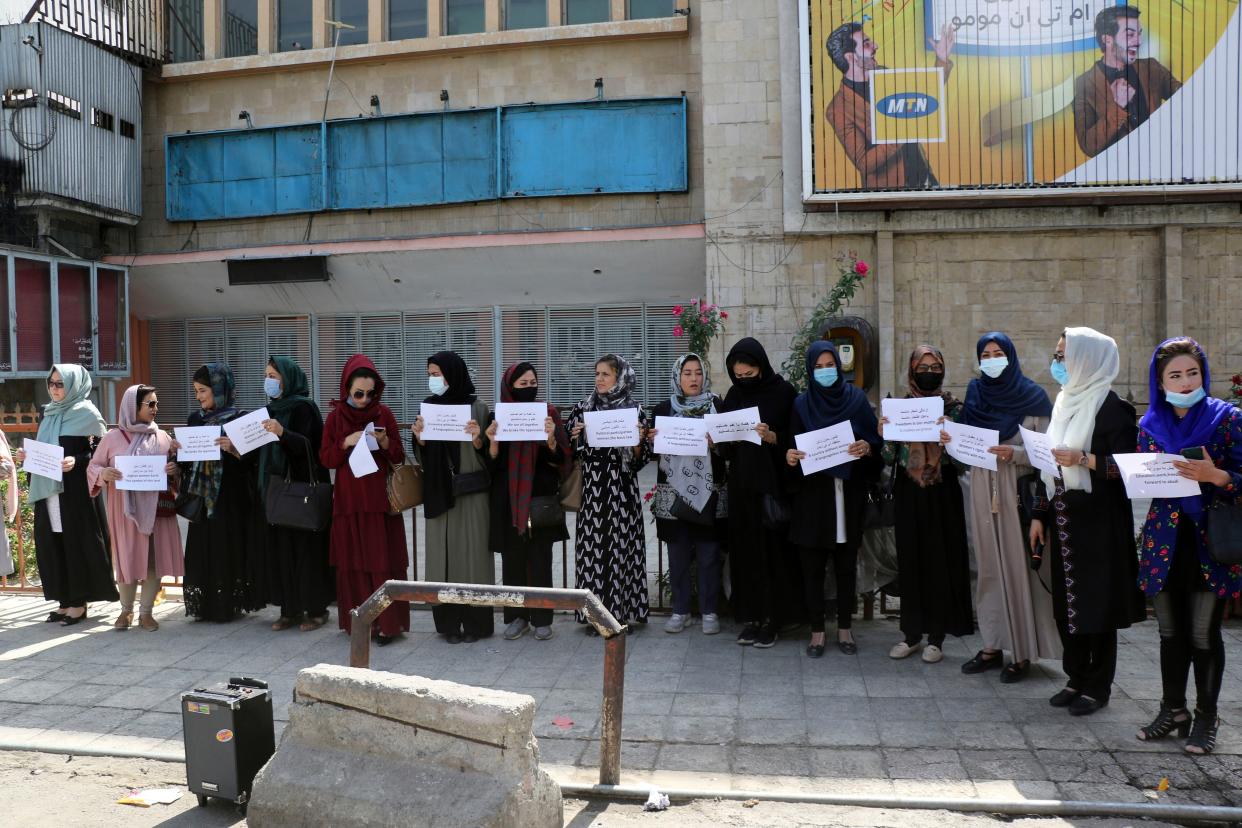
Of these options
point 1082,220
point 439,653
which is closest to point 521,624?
point 439,653

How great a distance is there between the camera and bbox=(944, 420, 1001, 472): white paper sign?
5.37 m

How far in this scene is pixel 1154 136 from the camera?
1170 cm

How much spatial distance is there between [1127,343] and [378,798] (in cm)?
1166

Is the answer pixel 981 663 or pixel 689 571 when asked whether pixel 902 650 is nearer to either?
pixel 981 663

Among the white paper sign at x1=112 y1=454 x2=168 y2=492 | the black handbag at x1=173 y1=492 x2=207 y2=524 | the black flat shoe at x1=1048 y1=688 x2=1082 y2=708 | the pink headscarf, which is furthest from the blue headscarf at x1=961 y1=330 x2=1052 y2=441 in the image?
the pink headscarf

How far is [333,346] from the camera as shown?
17.4 m

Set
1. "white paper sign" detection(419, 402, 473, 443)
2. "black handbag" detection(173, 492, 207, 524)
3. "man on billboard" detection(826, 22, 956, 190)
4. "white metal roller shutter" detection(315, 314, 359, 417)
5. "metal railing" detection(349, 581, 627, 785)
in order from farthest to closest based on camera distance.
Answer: "white metal roller shutter" detection(315, 314, 359, 417)
"man on billboard" detection(826, 22, 956, 190)
"black handbag" detection(173, 492, 207, 524)
"white paper sign" detection(419, 402, 473, 443)
"metal railing" detection(349, 581, 627, 785)

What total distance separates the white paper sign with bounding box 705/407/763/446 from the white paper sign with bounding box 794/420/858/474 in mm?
316

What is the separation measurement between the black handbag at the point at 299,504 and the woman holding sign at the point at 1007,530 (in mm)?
4164

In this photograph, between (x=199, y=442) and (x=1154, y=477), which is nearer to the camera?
(x=1154, y=477)

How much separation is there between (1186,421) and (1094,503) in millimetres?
629

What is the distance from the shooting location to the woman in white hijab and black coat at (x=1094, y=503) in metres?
4.80

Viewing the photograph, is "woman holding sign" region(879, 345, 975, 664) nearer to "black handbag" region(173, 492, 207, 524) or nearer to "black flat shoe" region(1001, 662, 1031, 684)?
"black flat shoe" region(1001, 662, 1031, 684)

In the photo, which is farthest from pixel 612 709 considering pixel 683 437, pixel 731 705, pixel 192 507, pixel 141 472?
pixel 141 472
